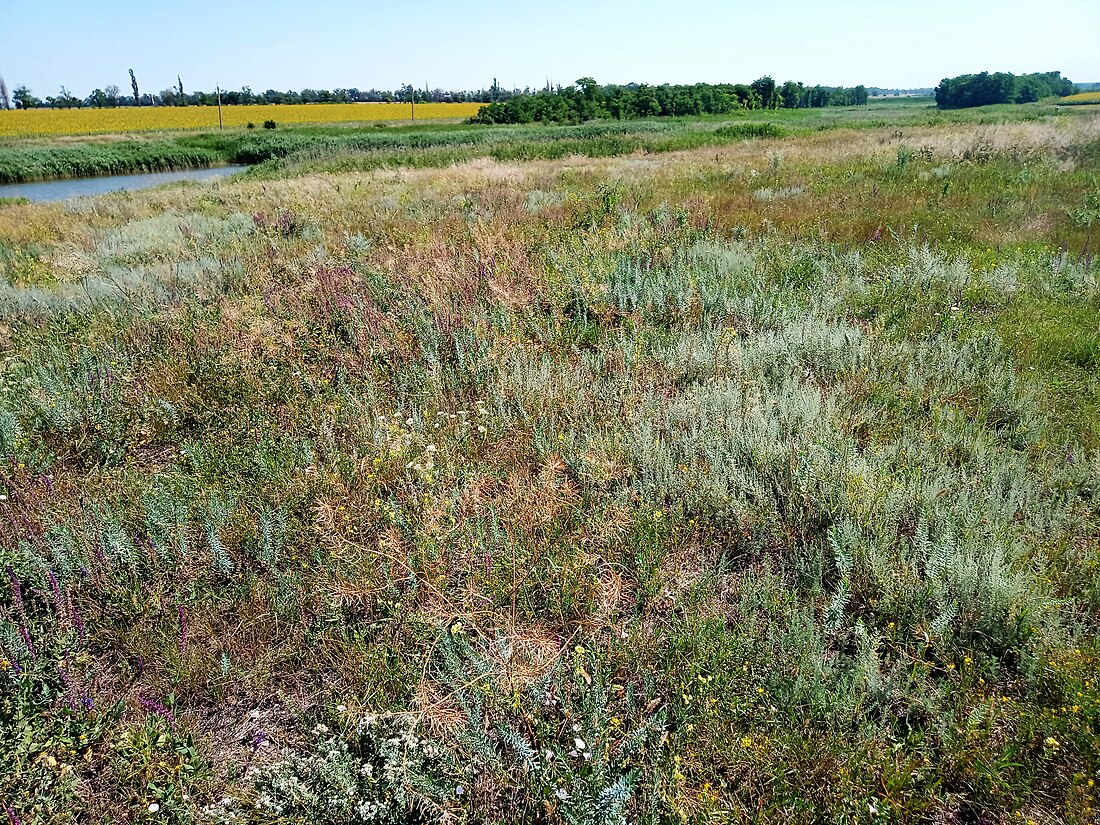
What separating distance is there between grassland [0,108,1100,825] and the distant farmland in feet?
236

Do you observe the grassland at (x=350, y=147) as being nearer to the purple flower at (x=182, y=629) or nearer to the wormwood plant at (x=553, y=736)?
the purple flower at (x=182, y=629)

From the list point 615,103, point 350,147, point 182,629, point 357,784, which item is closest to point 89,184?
point 350,147

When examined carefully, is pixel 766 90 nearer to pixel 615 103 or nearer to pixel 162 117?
pixel 615 103

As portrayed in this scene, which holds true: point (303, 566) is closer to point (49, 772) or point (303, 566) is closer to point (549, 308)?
point (49, 772)

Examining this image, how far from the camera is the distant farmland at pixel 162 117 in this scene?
6217 cm

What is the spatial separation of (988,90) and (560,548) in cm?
15375

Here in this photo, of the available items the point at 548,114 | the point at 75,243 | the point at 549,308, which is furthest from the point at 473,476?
the point at 548,114

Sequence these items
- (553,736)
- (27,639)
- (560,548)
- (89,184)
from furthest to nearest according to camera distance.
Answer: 1. (89,184)
2. (560,548)
3. (27,639)
4. (553,736)

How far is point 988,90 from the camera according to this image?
111250 millimetres

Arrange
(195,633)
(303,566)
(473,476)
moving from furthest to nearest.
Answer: (473,476) → (303,566) → (195,633)

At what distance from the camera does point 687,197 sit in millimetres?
11797

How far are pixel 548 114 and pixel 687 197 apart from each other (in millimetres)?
60324

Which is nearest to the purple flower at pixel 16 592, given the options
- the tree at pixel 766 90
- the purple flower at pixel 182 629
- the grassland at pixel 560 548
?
the grassland at pixel 560 548

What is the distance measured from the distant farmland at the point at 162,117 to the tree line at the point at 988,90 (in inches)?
3941
